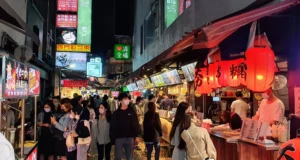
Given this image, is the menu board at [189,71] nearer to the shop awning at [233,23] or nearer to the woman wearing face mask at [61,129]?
the woman wearing face mask at [61,129]

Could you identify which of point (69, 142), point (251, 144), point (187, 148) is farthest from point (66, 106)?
point (251, 144)

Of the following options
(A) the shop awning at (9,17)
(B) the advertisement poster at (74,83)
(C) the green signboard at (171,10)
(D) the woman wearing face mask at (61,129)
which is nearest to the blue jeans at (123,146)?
(D) the woman wearing face mask at (61,129)

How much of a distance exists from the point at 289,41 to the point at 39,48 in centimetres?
1618

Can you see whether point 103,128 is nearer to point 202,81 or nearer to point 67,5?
point 202,81

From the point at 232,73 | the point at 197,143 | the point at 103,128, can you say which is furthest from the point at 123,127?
the point at 197,143

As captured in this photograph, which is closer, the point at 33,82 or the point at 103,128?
the point at 33,82

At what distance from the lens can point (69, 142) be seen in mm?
8820

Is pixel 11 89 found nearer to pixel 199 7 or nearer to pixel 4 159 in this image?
Answer: pixel 4 159

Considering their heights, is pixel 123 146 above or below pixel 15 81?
below

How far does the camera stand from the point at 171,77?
1580 cm

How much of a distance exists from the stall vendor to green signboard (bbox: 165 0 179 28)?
9653mm

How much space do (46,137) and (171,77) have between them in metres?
7.71

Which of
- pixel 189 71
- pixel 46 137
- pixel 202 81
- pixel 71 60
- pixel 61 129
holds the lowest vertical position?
pixel 46 137

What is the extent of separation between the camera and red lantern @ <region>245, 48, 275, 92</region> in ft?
21.2
